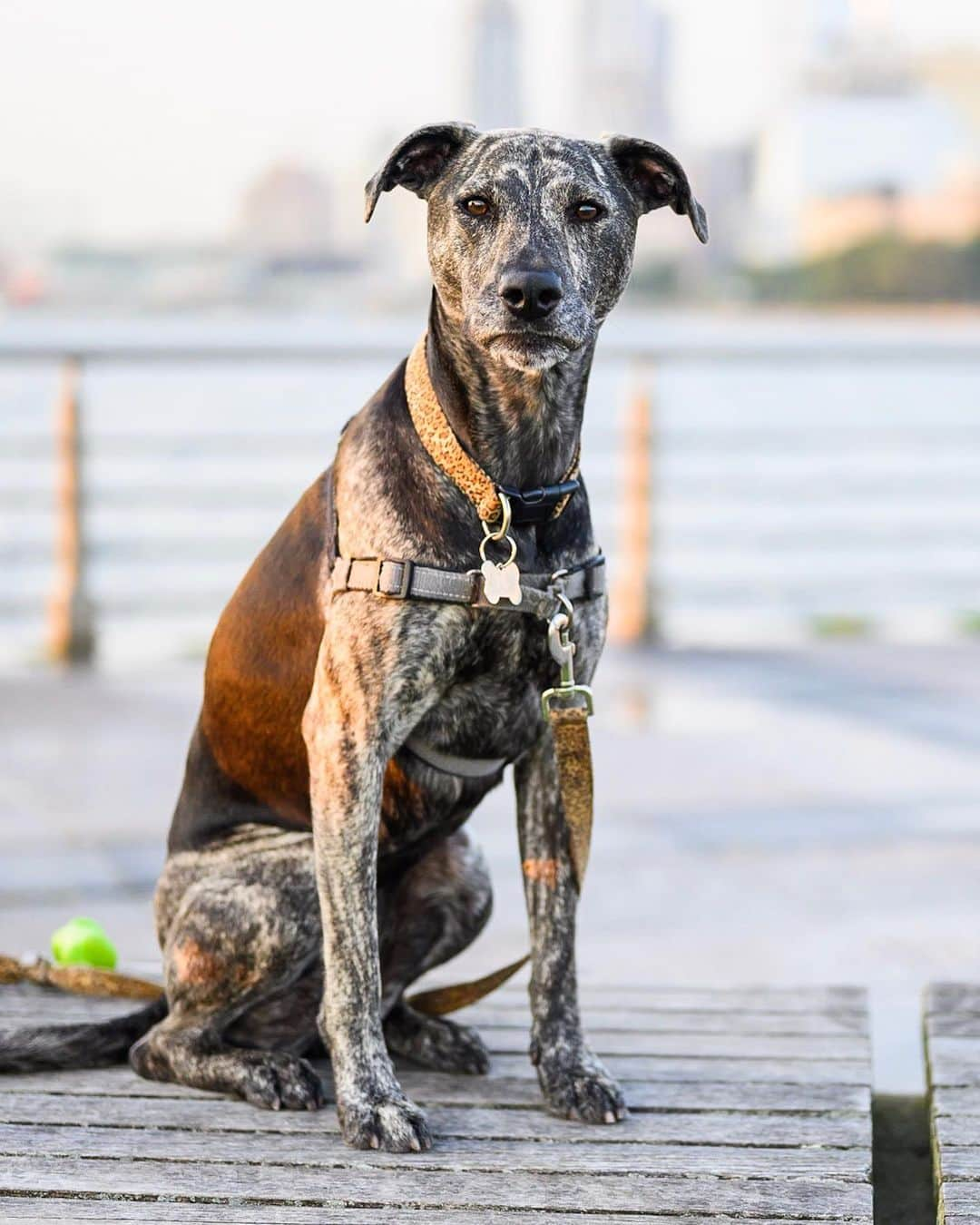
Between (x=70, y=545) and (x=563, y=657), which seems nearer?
(x=563, y=657)

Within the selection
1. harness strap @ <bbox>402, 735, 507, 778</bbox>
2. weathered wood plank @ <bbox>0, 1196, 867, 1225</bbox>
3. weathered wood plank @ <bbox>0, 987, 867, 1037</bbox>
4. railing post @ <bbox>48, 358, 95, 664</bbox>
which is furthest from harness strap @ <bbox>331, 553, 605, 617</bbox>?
railing post @ <bbox>48, 358, 95, 664</bbox>

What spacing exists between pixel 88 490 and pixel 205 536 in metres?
0.96

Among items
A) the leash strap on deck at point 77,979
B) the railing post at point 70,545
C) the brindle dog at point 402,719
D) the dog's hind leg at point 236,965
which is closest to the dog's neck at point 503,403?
the brindle dog at point 402,719

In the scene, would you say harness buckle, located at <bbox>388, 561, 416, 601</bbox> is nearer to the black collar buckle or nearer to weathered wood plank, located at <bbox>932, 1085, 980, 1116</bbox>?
the black collar buckle

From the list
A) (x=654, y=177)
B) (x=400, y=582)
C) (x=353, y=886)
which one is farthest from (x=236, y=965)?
Answer: (x=654, y=177)

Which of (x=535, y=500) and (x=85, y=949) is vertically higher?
(x=535, y=500)

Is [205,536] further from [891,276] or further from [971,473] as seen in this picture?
[891,276]

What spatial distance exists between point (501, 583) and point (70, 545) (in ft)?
18.4

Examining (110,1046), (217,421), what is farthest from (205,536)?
(110,1046)

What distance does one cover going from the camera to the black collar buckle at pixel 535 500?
275cm

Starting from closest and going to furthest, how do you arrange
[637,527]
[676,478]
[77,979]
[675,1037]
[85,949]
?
[675,1037]
[77,979]
[85,949]
[637,527]
[676,478]

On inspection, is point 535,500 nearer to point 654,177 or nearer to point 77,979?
point 654,177

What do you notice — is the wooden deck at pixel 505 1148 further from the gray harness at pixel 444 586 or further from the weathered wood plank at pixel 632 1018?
the gray harness at pixel 444 586

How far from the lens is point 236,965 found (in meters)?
2.94
